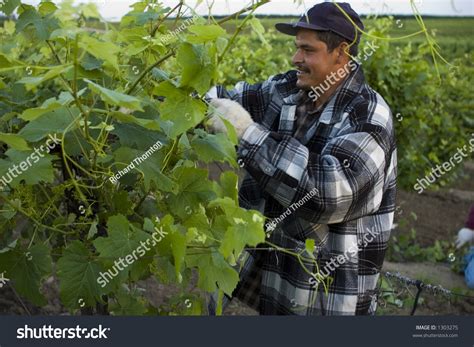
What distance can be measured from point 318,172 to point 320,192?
62 mm

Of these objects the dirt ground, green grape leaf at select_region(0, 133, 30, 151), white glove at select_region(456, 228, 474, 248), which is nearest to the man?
green grape leaf at select_region(0, 133, 30, 151)

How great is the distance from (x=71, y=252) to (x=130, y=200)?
26cm

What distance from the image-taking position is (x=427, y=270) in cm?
529

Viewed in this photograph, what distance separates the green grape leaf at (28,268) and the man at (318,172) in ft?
1.94

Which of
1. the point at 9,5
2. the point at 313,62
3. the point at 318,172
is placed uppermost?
the point at 9,5

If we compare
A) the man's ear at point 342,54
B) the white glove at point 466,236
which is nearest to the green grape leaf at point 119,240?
the man's ear at point 342,54

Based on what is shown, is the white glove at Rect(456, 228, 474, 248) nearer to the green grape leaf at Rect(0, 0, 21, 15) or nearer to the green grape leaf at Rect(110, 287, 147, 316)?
the green grape leaf at Rect(110, 287, 147, 316)

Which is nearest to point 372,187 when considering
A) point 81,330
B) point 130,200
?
point 130,200

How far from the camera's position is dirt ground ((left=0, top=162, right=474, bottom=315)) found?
4074 millimetres
